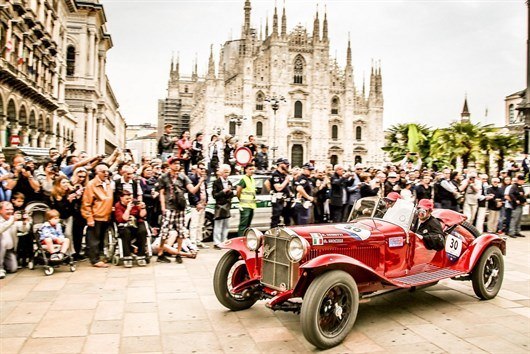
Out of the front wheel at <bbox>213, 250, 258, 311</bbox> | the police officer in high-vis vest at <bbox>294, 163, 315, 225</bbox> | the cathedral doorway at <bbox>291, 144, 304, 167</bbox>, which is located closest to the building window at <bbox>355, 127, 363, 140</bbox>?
the cathedral doorway at <bbox>291, 144, 304, 167</bbox>

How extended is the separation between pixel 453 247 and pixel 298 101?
62045mm

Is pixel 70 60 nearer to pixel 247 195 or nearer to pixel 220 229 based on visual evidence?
pixel 220 229

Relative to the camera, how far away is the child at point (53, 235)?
26.0ft

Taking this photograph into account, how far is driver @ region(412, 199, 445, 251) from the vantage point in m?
6.29

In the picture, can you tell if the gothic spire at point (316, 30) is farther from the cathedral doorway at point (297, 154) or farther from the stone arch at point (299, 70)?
the cathedral doorway at point (297, 154)

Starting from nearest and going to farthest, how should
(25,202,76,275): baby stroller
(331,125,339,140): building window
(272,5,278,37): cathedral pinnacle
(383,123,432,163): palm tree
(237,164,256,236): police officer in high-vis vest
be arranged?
1. (25,202,76,275): baby stroller
2. (237,164,256,236): police officer in high-vis vest
3. (383,123,432,163): palm tree
4. (272,5,278,37): cathedral pinnacle
5. (331,125,339,140): building window

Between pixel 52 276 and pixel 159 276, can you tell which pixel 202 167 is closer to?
pixel 159 276

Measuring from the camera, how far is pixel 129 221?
Result: 8.41 m

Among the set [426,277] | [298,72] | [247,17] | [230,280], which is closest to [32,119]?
[230,280]

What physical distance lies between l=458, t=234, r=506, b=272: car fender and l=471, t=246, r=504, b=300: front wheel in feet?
0.32

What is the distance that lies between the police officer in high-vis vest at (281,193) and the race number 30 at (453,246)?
4.56 m

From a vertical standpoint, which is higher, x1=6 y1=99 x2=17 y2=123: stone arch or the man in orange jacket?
x1=6 y1=99 x2=17 y2=123: stone arch

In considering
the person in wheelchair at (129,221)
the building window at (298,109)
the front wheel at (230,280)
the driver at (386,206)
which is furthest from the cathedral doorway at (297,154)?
the front wheel at (230,280)

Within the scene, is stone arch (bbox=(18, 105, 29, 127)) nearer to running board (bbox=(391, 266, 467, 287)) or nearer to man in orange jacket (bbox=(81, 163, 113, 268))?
man in orange jacket (bbox=(81, 163, 113, 268))
